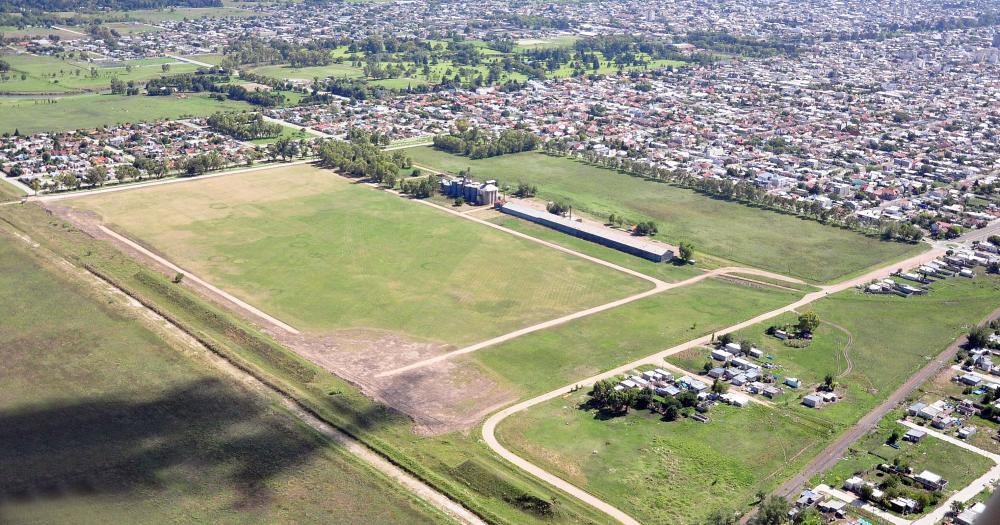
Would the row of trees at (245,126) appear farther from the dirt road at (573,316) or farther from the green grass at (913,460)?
the green grass at (913,460)

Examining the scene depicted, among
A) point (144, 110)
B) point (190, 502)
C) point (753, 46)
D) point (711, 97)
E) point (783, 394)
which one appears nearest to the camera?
point (190, 502)

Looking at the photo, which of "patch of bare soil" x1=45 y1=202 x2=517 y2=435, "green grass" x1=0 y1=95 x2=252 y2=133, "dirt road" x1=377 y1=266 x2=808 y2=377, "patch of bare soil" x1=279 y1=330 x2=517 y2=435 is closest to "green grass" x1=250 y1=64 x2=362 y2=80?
"green grass" x1=0 y1=95 x2=252 y2=133

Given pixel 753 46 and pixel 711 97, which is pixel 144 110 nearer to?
pixel 711 97

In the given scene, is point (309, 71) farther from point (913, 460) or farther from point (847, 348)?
point (913, 460)

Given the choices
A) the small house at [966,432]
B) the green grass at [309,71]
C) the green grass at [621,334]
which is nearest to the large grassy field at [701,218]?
the green grass at [621,334]

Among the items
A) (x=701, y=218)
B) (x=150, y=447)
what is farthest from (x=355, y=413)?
(x=701, y=218)

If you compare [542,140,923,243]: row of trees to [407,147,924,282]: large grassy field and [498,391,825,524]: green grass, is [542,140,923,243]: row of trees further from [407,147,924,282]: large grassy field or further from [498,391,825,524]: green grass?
[498,391,825,524]: green grass

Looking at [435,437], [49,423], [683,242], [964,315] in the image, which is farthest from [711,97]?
[49,423]
